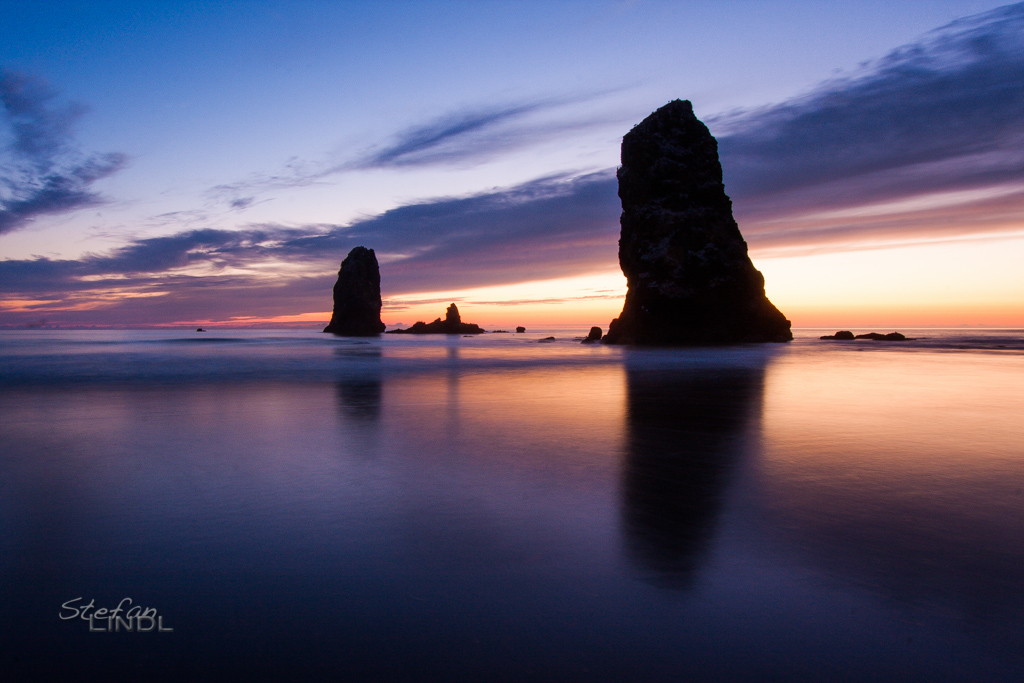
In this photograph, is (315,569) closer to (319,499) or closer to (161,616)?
(161,616)

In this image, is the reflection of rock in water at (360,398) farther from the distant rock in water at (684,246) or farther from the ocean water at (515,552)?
the distant rock in water at (684,246)

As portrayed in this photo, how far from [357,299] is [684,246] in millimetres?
76982

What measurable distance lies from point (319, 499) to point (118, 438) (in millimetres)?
4640

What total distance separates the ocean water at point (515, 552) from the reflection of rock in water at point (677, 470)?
0.12ft

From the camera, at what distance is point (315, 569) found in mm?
3275

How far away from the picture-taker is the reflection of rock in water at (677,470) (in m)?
3.57

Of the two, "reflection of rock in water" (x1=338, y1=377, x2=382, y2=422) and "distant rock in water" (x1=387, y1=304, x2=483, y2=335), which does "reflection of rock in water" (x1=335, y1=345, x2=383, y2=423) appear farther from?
"distant rock in water" (x1=387, y1=304, x2=483, y2=335)

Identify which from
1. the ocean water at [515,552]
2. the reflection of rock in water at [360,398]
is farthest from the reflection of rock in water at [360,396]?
the ocean water at [515,552]

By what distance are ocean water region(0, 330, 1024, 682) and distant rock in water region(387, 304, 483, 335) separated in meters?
109

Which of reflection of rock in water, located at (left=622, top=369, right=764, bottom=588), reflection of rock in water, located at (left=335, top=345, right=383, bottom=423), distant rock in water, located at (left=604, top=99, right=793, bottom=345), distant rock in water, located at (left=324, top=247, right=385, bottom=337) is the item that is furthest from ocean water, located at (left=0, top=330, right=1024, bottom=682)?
distant rock in water, located at (left=324, top=247, right=385, bottom=337)

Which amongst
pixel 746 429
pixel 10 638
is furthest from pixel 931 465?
pixel 10 638

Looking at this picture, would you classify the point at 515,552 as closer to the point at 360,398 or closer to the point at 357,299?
the point at 360,398

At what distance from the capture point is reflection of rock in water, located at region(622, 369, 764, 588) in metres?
3.57

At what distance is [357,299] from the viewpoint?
104m
